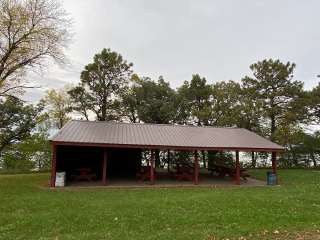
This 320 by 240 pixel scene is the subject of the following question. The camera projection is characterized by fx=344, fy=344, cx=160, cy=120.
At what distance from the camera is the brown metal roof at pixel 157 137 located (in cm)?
1584

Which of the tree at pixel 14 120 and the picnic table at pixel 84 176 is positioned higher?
the tree at pixel 14 120

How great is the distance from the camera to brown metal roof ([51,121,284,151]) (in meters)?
15.8

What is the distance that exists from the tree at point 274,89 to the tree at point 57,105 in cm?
1988

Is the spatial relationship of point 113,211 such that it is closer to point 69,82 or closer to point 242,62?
point 242,62

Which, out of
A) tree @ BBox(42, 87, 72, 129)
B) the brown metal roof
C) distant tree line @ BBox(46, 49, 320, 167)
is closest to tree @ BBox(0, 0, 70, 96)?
the brown metal roof

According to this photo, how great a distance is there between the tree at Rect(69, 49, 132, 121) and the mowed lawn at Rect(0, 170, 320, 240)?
60.4ft

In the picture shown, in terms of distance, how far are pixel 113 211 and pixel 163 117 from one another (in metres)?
20.3

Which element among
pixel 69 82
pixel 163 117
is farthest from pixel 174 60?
pixel 69 82

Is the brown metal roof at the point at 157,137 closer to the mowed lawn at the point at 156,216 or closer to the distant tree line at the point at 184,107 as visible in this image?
the mowed lawn at the point at 156,216

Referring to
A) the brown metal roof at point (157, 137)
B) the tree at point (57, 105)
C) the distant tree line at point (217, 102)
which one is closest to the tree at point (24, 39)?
the brown metal roof at point (157, 137)

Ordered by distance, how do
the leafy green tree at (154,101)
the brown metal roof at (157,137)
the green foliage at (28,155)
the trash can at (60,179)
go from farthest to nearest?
the leafy green tree at (154,101), the green foliage at (28,155), the brown metal roof at (157,137), the trash can at (60,179)

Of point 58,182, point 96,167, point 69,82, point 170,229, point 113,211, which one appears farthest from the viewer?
point 69,82

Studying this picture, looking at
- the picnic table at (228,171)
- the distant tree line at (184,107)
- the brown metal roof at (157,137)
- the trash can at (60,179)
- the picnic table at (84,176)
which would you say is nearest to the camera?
the trash can at (60,179)

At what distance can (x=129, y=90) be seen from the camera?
31938mm
